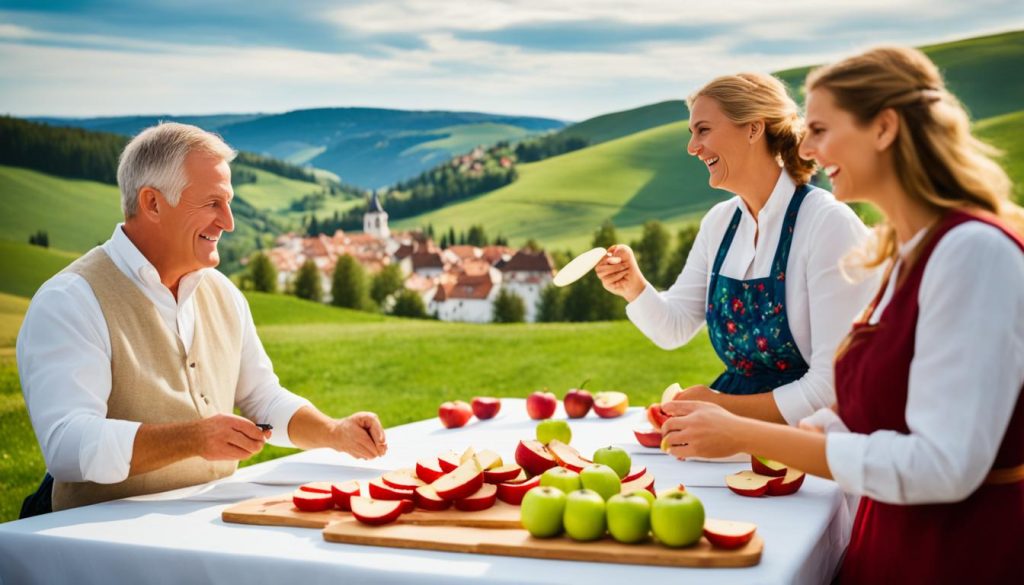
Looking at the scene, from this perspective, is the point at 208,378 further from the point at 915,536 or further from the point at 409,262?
the point at 409,262

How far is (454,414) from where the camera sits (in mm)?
3504

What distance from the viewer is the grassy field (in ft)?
43.2

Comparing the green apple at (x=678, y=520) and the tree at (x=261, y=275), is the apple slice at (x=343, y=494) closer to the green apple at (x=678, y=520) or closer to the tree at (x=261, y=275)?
the green apple at (x=678, y=520)

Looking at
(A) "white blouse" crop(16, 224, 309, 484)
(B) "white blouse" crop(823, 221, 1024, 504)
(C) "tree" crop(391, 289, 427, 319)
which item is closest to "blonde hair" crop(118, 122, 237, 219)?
(A) "white blouse" crop(16, 224, 309, 484)

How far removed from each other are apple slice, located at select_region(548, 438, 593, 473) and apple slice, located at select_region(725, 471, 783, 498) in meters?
0.36

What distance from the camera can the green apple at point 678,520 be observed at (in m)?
1.84

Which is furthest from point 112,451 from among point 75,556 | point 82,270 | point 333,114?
point 333,114

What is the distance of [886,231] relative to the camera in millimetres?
1979

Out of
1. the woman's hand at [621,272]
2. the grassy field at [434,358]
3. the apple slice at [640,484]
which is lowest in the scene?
the grassy field at [434,358]

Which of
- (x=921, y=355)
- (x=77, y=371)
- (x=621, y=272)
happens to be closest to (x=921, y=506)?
(x=921, y=355)

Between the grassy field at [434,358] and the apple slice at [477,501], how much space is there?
948cm

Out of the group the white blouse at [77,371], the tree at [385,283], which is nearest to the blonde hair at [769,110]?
the white blouse at [77,371]

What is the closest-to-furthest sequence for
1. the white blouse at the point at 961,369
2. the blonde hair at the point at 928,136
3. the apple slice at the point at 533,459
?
1. the white blouse at the point at 961,369
2. the blonde hair at the point at 928,136
3. the apple slice at the point at 533,459

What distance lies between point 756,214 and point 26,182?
12431mm
